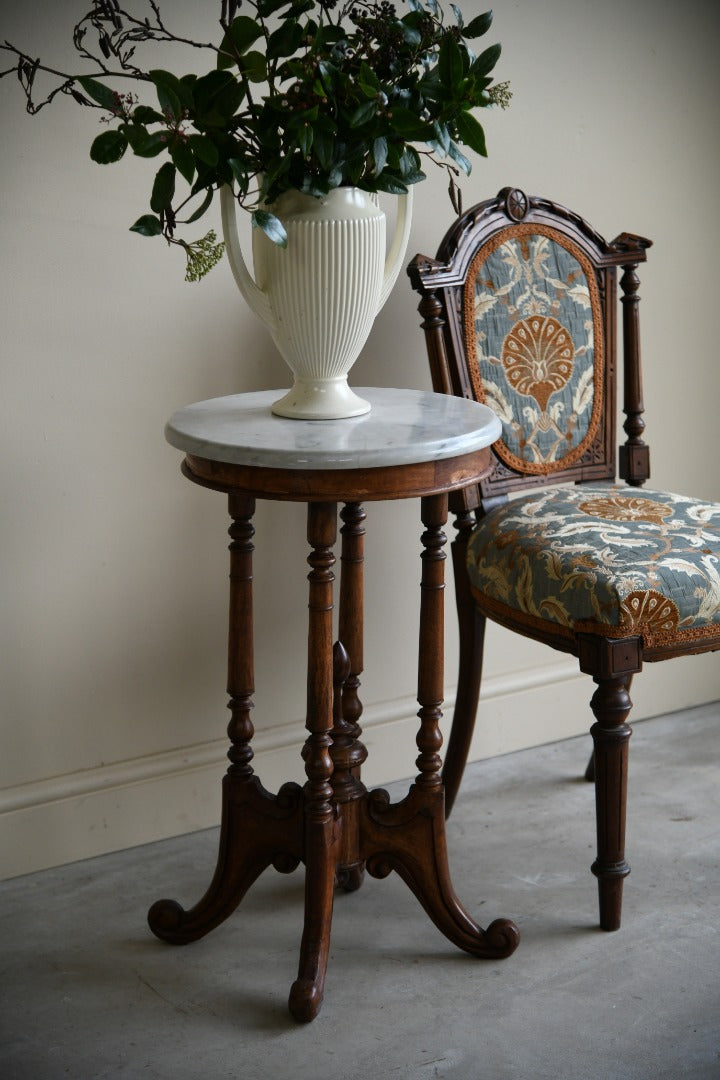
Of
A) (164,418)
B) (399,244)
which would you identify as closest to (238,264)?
(399,244)

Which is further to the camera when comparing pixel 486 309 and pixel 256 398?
pixel 486 309

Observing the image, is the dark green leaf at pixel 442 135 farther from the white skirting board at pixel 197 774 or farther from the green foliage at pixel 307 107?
the white skirting board at pixel 197 774

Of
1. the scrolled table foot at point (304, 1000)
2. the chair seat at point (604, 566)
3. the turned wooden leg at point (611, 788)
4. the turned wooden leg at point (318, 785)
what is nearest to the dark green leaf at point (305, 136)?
the turned wooden leg at point (318, 785)

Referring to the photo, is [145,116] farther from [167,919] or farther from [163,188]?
[167,919]

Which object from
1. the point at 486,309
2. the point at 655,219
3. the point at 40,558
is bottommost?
the point at 40,558

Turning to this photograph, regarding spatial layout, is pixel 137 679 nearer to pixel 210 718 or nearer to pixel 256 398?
pixel 210 718

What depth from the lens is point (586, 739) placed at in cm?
252

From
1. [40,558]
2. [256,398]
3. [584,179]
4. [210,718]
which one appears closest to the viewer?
[256,398]

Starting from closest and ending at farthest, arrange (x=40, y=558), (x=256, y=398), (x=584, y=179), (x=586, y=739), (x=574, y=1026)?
(x=574, y=1026) < (x=256, y=398) < (x=40, y=558) < (x=584, y=179) < (x=586, y=739)

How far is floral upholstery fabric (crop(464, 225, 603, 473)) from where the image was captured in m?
1.98

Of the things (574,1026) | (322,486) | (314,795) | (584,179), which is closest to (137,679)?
(314,795)

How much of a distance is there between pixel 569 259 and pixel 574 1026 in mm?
1254

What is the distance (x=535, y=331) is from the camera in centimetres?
203

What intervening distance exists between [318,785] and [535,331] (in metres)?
0.89
